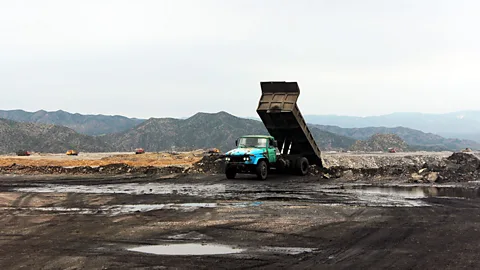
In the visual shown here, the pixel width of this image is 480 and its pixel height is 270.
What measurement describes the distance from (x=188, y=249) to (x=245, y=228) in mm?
2168

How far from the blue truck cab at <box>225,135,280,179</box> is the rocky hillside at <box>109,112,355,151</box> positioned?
7929 cm

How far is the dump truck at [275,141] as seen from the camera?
70.7ft

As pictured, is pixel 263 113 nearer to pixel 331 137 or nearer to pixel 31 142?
pixel 31 142

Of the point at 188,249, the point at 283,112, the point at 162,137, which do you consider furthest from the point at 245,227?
the point at 162,137

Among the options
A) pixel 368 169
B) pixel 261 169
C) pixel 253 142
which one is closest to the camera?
pixel 261 169

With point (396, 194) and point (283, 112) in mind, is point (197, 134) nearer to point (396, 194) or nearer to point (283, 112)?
point (283, 112)

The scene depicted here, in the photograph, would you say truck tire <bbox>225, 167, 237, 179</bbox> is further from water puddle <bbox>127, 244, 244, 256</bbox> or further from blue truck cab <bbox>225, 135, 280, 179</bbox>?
water puddle <bbox>127, 244, 244, 256</bbox>

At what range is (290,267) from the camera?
6.95 meters

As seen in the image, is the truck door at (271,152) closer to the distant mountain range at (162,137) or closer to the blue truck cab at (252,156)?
the blue truck cab at (252,156)

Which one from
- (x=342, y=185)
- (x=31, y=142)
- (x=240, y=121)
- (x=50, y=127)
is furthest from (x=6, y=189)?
(x=240, y=121)

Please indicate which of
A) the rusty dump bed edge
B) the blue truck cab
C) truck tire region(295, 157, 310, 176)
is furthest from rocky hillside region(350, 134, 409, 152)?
the blue truck cab

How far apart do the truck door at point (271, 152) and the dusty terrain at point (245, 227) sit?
3.36m

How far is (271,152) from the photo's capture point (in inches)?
885

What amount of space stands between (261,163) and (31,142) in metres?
85.8
